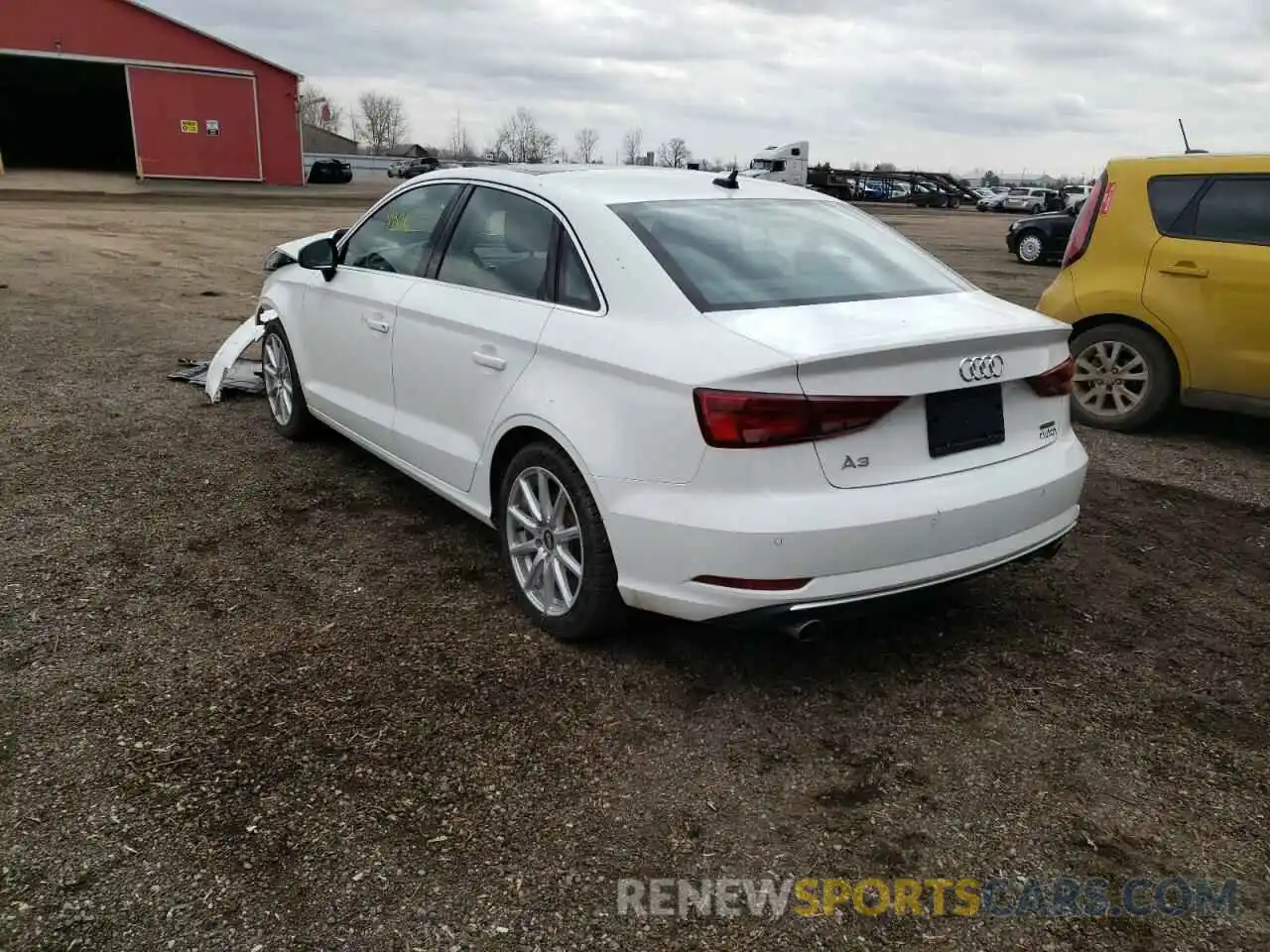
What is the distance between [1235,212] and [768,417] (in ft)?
15.0

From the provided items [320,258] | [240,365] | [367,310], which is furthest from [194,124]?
[367,310]

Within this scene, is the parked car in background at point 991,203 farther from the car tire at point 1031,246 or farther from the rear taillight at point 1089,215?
the rear taillight at point 1089,215

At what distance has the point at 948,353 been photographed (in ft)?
9.73

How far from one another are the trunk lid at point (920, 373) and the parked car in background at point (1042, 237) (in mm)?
18069

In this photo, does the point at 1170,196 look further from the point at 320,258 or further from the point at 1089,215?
the point at 320,258

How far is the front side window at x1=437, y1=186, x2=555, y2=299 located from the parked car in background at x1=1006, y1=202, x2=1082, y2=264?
18.1 meters

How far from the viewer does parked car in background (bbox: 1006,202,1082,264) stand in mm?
19547

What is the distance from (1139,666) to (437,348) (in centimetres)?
288

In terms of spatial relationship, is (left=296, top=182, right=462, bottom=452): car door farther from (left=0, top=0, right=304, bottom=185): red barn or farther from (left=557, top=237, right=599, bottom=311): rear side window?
A: (left=0, top=0, right=304, bottom=185): red barn

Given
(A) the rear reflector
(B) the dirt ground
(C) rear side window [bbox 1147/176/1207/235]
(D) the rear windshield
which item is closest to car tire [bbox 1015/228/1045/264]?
(C) rear side window [bbox 1147/176/1207/235]

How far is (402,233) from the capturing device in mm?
4629

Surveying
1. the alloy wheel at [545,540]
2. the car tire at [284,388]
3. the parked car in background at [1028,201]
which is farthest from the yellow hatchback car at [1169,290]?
the parked car in background at [1028,201]

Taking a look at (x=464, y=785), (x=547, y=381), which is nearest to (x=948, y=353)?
(x=547, y=381)

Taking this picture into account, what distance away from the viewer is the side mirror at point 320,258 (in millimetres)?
4941
